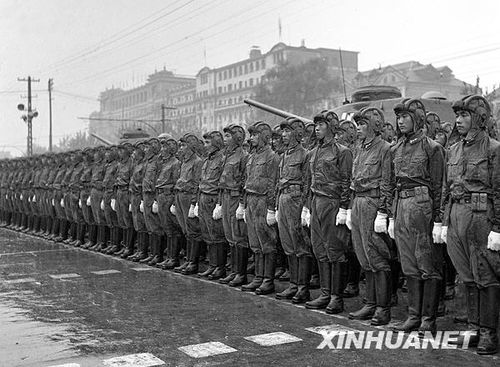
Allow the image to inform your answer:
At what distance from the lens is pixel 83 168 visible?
14.4 meters

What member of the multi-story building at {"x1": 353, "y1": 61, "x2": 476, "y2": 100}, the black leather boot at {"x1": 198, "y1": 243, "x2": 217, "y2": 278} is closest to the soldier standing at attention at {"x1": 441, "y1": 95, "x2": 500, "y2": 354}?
the black leather boot at {"x1": 198, "y1": 243, "x2": 217, "y2": 278}

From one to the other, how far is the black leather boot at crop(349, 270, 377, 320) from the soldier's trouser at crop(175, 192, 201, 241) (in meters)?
3.78

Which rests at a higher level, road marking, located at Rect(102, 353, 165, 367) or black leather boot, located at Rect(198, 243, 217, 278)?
black leather boot, located at Rect(198, 243, 217, 278)

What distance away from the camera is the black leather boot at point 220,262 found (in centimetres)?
962

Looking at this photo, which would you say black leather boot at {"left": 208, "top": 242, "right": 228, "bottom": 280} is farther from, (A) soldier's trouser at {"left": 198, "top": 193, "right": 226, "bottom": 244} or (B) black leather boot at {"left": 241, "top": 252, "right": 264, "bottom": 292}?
(B) black leather boot at {"left": 241, "top": 252, "right": 264, "bottom": 292}

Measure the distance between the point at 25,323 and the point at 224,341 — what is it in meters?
2.39

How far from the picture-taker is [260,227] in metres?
8.48

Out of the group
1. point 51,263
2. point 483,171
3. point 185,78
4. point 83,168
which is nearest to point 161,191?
point 51,263

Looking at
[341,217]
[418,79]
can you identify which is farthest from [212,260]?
[418,79]

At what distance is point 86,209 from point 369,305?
8.40 metres

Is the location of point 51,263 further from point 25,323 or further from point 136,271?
point 25,323

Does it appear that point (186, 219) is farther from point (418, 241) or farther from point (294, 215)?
point (418, 241)

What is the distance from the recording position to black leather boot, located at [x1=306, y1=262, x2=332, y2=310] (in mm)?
7430

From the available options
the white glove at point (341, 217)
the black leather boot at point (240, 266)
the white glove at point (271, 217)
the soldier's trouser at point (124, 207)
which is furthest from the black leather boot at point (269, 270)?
the soldier's trouser at point (124, 207)
